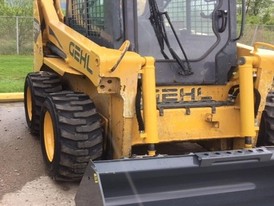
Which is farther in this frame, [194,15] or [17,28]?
[17,28]

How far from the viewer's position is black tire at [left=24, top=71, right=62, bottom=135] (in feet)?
18.8

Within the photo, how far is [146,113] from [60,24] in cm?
220

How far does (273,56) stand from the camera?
426cm

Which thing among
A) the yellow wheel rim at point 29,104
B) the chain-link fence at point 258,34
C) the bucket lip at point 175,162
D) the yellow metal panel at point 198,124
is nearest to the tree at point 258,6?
the chain-link fence at point 258,34

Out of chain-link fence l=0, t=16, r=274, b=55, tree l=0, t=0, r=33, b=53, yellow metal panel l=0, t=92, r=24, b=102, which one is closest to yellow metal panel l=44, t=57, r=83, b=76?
yellow metal panel l=0, t=92, r=24, b=102

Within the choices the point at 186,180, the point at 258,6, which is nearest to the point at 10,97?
the point at 186,180

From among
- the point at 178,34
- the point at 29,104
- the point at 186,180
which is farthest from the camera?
the point at 29,104

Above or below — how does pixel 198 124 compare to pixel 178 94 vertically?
below

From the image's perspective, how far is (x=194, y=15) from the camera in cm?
452

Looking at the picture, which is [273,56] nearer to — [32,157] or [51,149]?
[51,149]

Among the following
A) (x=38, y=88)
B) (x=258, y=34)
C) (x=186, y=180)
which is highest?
(x=258, y=34)

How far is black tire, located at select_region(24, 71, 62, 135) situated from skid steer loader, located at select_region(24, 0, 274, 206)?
2.65 ft

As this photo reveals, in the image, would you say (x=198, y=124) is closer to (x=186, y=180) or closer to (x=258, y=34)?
(x=186, y=180)

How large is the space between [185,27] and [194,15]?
159 mm
